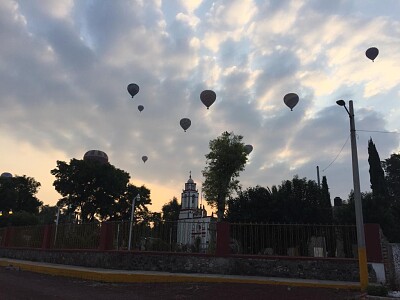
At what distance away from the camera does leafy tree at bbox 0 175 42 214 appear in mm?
64375

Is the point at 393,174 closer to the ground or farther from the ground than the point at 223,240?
farther from the ground

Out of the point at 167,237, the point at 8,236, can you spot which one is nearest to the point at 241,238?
the point at 167,237

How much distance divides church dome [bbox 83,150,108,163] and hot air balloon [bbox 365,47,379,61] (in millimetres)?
45197

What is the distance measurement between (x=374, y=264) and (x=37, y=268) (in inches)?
658

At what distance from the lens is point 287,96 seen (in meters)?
22.0

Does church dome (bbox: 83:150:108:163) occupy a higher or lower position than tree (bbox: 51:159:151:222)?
higher

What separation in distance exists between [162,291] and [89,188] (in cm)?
4700

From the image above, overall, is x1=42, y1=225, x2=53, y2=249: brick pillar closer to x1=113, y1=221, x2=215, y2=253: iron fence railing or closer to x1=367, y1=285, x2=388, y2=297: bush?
x1=113, y1=221, x2=215, y2=253: iron fence railing

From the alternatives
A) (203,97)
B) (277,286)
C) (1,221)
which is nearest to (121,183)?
(1,221)

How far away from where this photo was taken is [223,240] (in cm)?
1730

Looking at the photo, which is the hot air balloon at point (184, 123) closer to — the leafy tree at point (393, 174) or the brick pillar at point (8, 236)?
the brick pillar at point (8, 236)

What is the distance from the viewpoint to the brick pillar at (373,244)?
15336 millimetres

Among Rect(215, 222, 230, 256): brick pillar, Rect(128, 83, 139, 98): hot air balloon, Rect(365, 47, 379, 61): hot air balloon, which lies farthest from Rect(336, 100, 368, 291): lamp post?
Rect(128, 83, 139, 98): hot air balloon

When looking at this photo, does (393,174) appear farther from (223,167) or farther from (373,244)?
(373,244)
